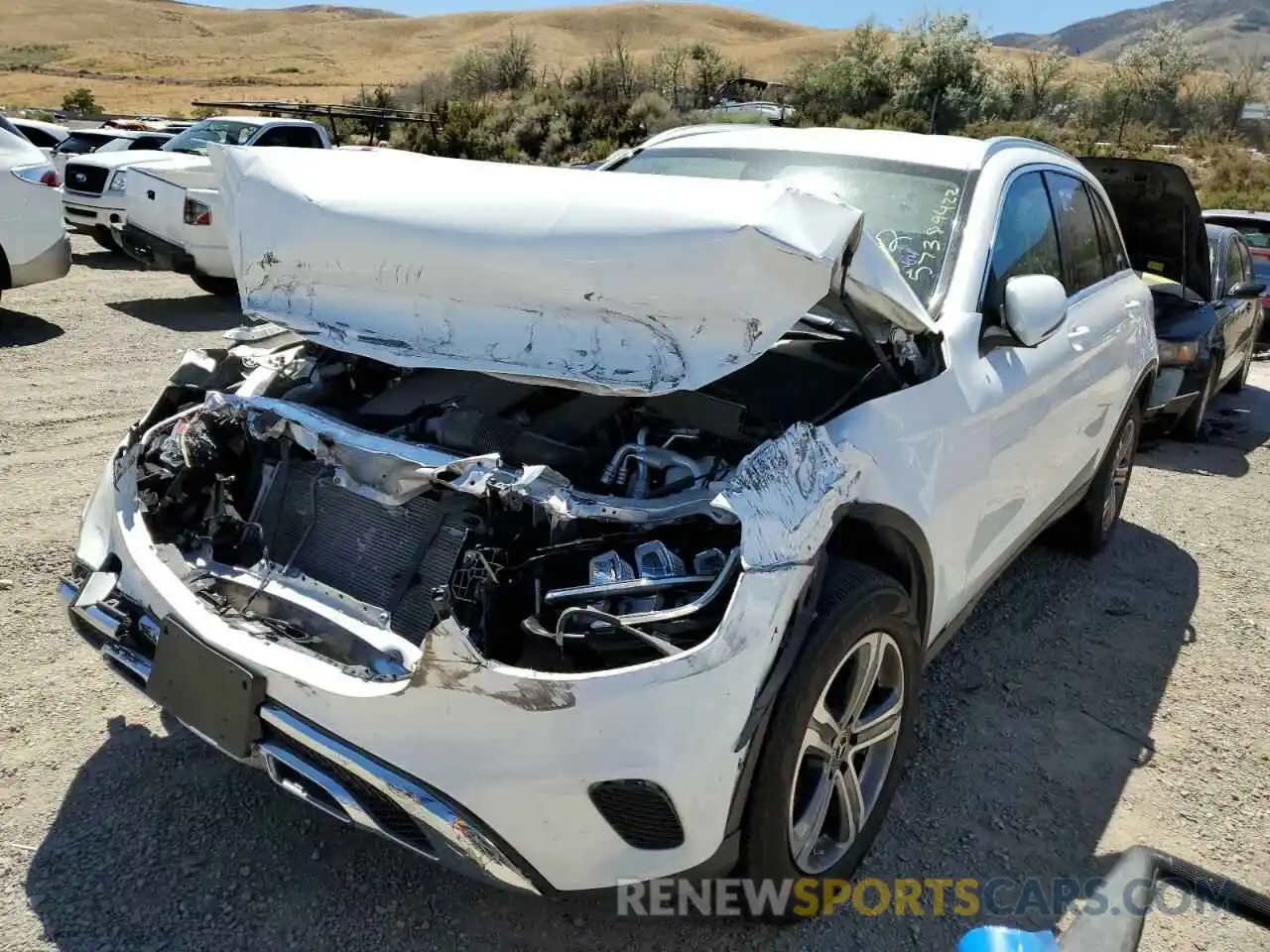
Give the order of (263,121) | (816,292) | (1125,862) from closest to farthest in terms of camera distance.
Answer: (1125,862)
(816,292)
(263,121)

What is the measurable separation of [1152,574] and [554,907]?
3718mm

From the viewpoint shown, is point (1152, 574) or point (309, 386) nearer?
point (309, 386)

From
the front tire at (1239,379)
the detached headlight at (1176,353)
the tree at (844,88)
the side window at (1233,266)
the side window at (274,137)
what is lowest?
the front tire at (1239,379)

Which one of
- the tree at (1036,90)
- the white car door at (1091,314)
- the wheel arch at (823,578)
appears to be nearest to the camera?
the wheel arch at (823,578)

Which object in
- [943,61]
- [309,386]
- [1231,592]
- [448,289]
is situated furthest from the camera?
[943,61]

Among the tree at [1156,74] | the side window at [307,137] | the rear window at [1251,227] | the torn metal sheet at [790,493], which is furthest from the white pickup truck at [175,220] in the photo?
the tree at [1156,74]

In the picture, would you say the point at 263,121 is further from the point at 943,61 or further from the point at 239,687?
the point at 943,61

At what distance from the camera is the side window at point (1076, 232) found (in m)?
3.93

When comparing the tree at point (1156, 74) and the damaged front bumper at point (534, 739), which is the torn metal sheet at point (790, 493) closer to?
the damaged front bumper at point (534, 739)

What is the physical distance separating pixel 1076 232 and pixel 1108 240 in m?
0.60

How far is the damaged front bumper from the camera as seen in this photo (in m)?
1.92

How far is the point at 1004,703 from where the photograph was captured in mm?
3566

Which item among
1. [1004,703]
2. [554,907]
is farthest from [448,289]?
[1004,703]

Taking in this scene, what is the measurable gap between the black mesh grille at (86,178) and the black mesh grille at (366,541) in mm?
8514
